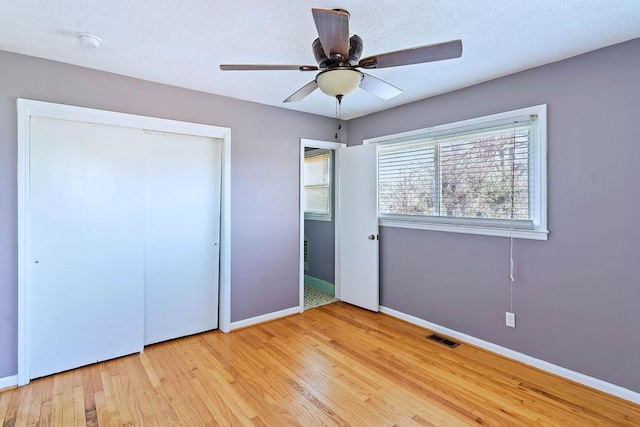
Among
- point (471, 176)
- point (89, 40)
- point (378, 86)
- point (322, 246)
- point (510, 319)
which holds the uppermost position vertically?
point (89, 40)

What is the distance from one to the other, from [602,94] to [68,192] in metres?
4.02

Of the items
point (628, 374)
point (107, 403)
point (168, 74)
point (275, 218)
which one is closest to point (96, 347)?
point (107, 403)

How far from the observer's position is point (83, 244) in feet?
8.64

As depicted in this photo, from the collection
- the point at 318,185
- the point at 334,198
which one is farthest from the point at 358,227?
the point at 318,185

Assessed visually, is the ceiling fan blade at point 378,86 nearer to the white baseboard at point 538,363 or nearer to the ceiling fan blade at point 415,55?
the ceiling fan blade at point 415,55

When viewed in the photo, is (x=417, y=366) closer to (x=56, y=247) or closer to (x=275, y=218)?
(x=275, y=218)

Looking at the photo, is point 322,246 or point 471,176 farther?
point 322,246

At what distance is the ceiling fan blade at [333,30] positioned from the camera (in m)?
1.32

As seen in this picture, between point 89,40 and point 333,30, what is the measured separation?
5.62 feet

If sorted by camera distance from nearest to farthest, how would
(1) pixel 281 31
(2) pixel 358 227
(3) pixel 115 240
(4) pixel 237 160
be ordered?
(1) pixel 281 31, (3) pixel 115 240, (4) pixel 237 160, (2) pixel 358 227

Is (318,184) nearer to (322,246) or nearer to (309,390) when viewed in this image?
(322,246)

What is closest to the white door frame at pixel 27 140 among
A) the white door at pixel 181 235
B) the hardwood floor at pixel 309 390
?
the white door at pixel 181 235

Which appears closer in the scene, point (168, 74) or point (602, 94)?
point (602, 94)

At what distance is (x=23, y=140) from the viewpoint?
93.1 inches
